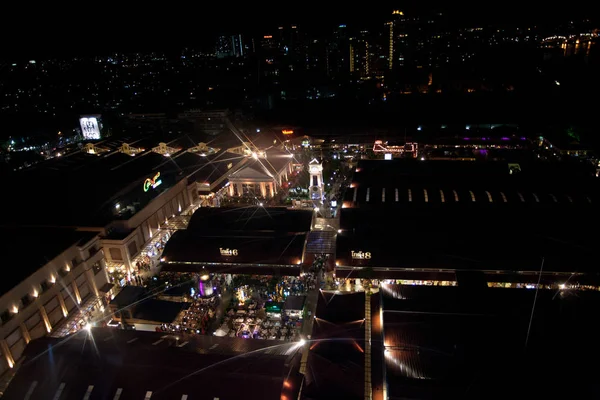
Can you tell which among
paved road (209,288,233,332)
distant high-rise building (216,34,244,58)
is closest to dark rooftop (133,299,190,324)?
paved road (209,288,233,332)

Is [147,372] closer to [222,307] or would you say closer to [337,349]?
[222,307]

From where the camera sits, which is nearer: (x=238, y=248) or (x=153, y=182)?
(x=238, y=248)

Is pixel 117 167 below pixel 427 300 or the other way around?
the other way around

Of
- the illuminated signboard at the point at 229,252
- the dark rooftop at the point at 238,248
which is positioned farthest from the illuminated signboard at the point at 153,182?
the illuminated signboard at the point at 229,252

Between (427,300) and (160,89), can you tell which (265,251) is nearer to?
(427,300)

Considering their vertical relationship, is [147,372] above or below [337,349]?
above

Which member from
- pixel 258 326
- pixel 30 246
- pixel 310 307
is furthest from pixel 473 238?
pixel 30 246

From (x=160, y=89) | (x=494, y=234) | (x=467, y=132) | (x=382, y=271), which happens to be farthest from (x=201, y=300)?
(x=160, y=89)
